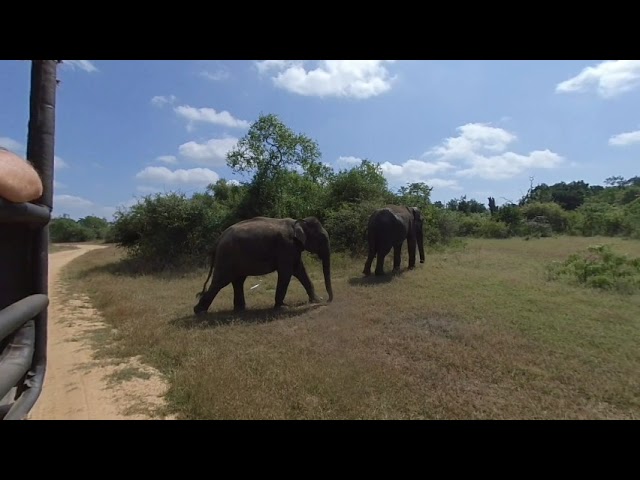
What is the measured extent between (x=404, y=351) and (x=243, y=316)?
3.85 meters

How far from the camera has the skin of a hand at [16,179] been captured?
1.32 m

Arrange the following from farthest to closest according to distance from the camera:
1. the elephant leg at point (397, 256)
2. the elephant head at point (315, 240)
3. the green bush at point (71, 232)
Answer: the green bush at point (71, 232) < the elephant leg at point (397, 256) < the elephant head at point (315, 240)

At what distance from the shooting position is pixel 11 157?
1.45m

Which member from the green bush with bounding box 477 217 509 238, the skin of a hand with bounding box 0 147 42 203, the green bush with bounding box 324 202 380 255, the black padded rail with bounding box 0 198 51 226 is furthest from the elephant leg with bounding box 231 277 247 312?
the green bush with bounding box 477 217 509 238

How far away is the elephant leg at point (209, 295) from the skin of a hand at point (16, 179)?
22.6ft

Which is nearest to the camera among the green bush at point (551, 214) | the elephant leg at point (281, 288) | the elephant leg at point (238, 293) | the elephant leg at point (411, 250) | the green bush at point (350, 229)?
the elephant leg at point (281, 288)

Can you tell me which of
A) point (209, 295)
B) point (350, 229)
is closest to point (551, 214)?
point (350, 229)

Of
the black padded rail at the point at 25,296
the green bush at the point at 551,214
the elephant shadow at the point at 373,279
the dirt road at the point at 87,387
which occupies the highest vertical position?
the green bush at the point at 551,214

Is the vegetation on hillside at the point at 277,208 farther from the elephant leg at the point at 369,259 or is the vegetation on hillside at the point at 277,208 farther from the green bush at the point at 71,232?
the green bush at the point at 71,232

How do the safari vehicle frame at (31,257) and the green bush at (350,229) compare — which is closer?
the safari vehicle frame at (31,257)

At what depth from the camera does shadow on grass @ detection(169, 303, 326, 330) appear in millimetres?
7477

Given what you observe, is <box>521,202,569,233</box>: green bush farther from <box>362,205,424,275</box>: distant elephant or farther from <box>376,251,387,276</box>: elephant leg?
<box>376,251,387,276</box>: elephant leg

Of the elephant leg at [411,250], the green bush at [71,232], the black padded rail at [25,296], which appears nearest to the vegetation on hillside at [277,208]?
the elephant leg at [411,250]

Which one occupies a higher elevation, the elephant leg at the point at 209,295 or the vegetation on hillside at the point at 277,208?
the vegetation on hillside at the point at 277,208
